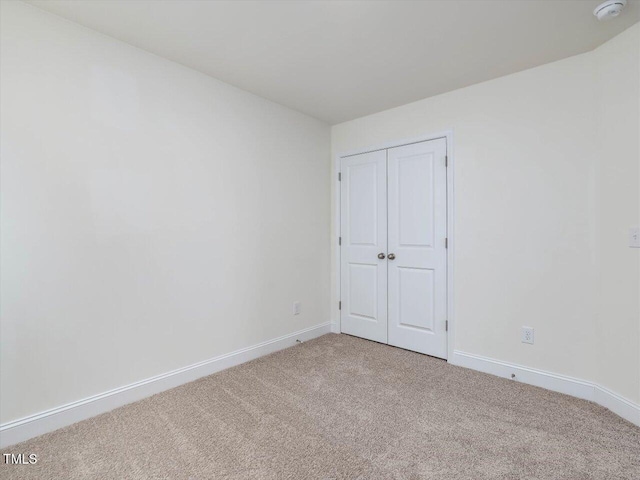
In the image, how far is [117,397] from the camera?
2.13 m

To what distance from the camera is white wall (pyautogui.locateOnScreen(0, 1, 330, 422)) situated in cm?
180

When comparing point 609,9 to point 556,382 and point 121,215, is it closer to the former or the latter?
point 556,382

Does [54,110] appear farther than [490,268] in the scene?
No

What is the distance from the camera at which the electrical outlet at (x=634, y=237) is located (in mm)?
1940

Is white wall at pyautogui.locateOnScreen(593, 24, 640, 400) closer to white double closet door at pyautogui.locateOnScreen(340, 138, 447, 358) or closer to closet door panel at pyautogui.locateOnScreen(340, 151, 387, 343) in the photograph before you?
white double closet door at pyautogui.locateOnScreen(340, 138, 447, 358)

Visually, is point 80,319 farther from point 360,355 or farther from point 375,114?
point 375,114

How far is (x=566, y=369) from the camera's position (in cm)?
233

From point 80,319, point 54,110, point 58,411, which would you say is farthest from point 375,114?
point 58,411

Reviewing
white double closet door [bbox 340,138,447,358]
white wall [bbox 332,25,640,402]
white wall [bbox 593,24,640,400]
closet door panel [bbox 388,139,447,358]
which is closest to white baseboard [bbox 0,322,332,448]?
white double closet door [bbox 340,138,447,358]

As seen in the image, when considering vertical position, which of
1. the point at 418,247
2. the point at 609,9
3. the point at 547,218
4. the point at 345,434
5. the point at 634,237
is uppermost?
the point at 609,9

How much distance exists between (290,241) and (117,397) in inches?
75.5

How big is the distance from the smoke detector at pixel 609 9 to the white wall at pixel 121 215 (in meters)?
2.45

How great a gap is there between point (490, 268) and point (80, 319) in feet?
10.0

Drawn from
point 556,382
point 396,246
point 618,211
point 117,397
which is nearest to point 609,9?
point 618,211
